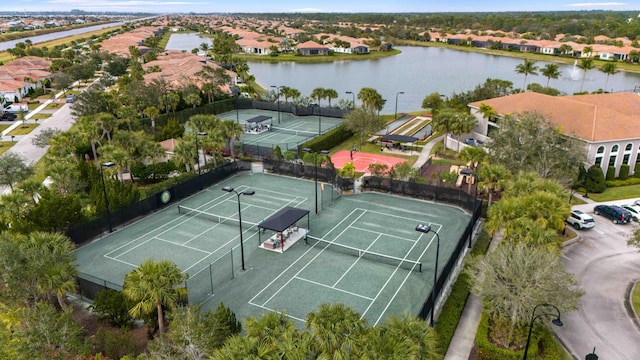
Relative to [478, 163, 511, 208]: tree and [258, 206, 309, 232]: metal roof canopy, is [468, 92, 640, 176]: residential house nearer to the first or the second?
[478, 163, 511, 208]: tree

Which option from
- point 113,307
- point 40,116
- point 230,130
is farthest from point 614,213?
point 40,116

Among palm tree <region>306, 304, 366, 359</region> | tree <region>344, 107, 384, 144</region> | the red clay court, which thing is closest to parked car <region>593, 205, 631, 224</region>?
the red clay court

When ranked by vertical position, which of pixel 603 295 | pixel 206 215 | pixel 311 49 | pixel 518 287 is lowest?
pixel 206 215

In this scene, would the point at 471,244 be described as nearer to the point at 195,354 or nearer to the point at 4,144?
the point at 195,354

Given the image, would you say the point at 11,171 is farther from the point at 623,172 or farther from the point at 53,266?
the point at 623,172

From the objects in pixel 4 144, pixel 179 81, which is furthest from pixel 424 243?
pixel 179 81

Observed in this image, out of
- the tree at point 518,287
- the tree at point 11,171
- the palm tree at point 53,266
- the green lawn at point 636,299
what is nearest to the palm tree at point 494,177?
the green lawn at point 636,299
